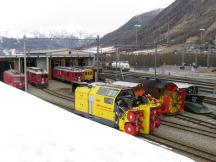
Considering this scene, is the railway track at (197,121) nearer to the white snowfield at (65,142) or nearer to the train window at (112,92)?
the train window at (112,92)

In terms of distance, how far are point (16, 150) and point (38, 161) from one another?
69 centimetres

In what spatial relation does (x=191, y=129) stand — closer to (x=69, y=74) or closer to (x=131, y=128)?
(x=131, y=128)

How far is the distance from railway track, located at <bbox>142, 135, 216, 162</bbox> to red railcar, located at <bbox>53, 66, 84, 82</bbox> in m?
23.5

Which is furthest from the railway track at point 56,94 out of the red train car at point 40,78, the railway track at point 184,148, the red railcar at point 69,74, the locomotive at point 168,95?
the railway track at point 184,148

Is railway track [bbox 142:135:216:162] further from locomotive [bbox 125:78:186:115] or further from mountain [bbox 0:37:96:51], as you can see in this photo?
mountain [bbox 0:37:96:51]

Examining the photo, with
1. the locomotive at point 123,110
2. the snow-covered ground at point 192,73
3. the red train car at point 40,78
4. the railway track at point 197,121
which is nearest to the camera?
the locomotive at point 123,110

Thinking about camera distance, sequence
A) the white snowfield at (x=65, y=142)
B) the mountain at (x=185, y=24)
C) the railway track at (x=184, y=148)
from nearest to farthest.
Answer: the white snowfield at (x=65, y=142) < the railway track at (x=184, y=148) < the mountain at (x=185, y=24)

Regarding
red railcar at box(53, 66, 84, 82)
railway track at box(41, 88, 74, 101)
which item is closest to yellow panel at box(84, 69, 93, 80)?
red railcar at box(53, 66, 84, 82)

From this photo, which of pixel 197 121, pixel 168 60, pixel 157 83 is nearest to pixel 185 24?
pixel 168 60

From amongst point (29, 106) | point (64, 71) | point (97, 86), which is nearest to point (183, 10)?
point (64, 71)

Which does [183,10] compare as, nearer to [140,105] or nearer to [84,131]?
[140,105]

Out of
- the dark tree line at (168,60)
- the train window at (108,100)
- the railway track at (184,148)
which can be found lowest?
the railway track at (184,148)

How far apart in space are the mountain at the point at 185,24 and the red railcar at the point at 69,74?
74754mm

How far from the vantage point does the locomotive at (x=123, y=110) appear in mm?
16188
